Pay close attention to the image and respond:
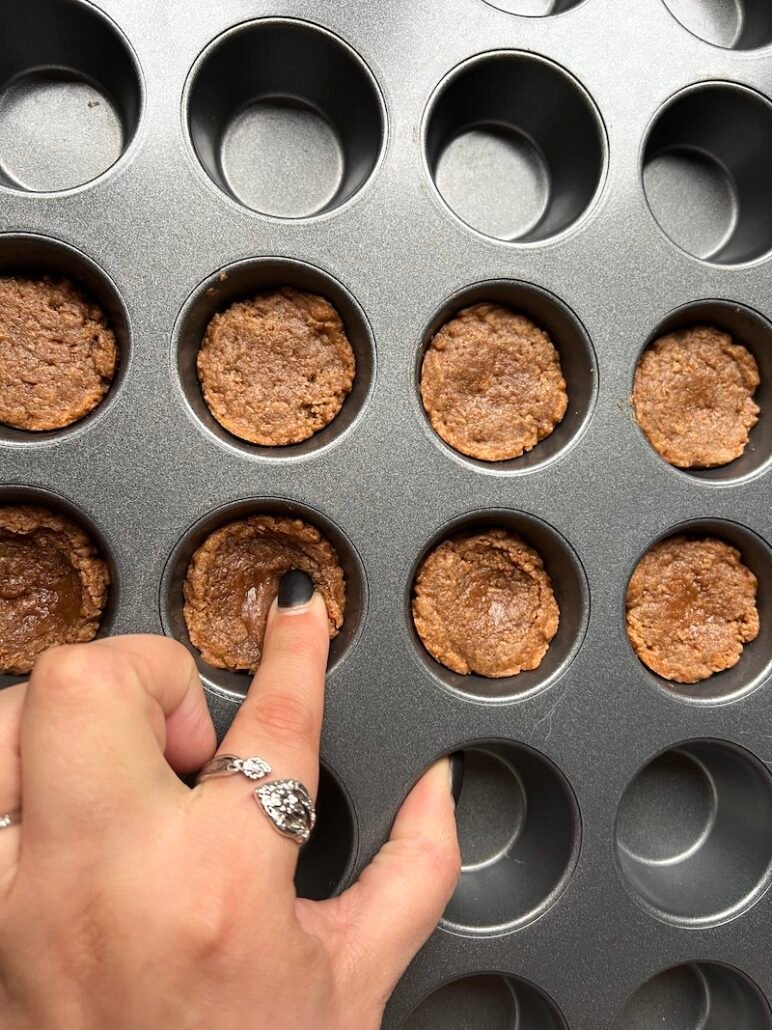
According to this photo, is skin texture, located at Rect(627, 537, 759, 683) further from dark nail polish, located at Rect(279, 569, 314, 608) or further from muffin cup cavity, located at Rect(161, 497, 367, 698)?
dark nail polish, located at Rect(279, 569, 314, 608)

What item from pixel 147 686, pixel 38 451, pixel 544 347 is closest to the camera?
pixel 147 686

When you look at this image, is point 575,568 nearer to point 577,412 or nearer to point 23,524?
point 577,412

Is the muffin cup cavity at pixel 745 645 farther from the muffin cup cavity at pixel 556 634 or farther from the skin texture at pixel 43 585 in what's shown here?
the skin texture at pixel 43 585

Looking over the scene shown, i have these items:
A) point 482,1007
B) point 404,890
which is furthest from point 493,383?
point 482,1007

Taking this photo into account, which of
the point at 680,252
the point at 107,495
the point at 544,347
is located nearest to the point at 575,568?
the point at 544,347

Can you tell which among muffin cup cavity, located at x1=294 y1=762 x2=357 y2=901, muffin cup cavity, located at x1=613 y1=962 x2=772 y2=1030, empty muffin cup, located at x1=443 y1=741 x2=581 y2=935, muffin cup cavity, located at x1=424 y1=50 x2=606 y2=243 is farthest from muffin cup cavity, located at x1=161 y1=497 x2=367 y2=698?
muffin cup cavity, located at x1=613 y1=962 x2=772 y2=1030

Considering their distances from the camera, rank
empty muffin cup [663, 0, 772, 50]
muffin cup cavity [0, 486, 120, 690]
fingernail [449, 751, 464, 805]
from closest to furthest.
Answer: muffin cup cavity [0, 486, 120, 690] → fingernail [449, 751, 464, 805] → empty muffin cup [663, 0, 772, 50]
